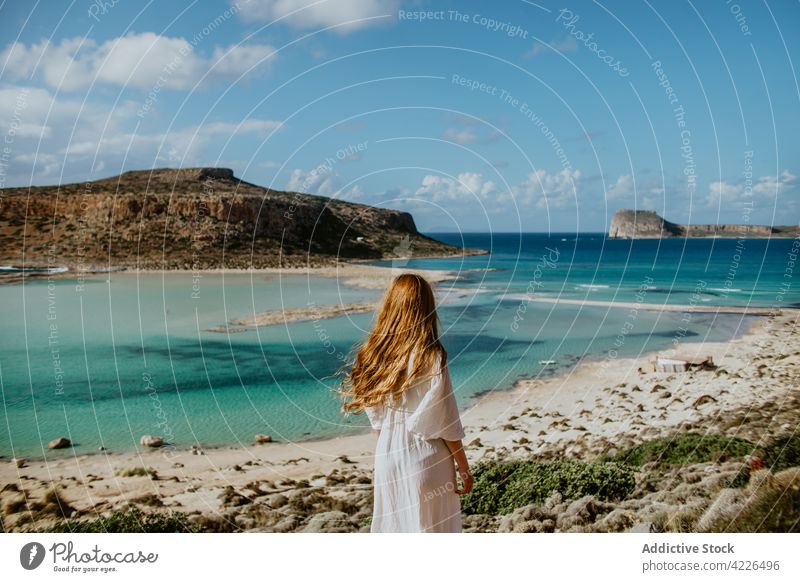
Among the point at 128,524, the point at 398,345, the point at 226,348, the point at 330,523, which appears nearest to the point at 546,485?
the point at 330,523

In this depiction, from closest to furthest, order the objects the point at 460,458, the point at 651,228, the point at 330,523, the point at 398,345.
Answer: the point at 460,458 → the point at 398,345 → the point at 330,523 → the point at 651,228

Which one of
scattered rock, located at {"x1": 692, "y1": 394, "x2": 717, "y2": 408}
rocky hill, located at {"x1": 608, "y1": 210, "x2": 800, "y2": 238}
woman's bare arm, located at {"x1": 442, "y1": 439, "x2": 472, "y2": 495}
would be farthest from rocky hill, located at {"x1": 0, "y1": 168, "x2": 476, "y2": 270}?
rocky hill, located at {"x1": 608, "y1": 210, "x2": 800, "y2": 238}

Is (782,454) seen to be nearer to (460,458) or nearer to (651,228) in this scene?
(460,458)

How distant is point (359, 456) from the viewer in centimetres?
870

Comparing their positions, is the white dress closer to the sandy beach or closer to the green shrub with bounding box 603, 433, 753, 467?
the sandy beach

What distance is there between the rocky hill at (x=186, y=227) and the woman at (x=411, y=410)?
78.9 feet

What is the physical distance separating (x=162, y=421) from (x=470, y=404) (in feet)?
18.6

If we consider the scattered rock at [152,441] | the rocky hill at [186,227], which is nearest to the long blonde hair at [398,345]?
the scattered rock at [152,441]

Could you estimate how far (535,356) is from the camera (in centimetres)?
1705

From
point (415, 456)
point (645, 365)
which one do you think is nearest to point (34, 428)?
point (415, 456)

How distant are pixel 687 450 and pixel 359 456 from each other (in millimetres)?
4257
